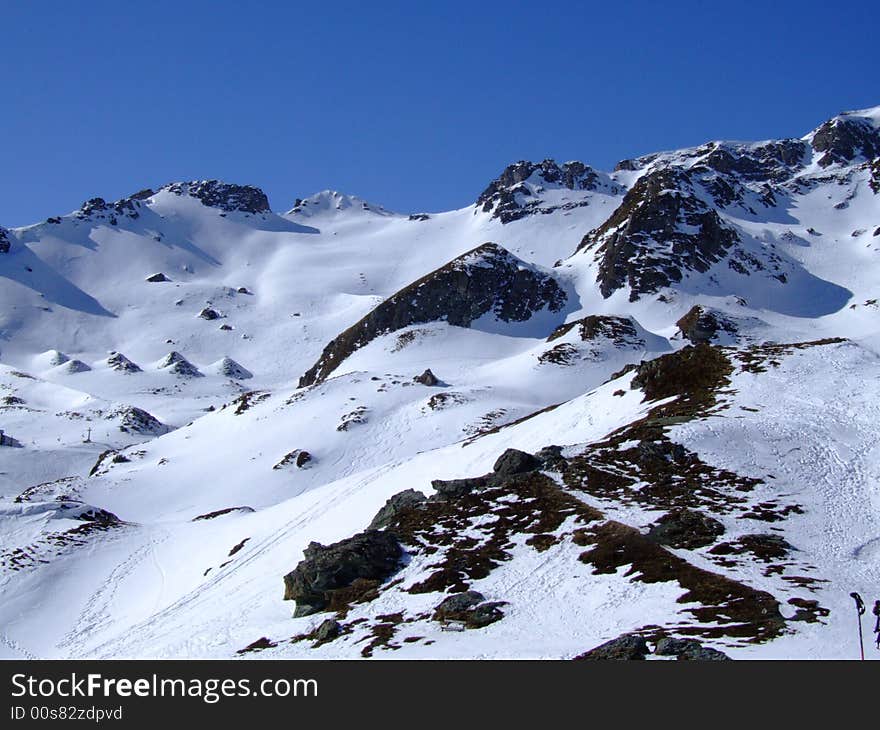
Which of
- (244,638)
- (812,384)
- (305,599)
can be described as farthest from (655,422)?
(244,638)

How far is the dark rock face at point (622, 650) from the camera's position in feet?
68.9

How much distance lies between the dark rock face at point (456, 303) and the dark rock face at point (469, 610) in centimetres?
10617

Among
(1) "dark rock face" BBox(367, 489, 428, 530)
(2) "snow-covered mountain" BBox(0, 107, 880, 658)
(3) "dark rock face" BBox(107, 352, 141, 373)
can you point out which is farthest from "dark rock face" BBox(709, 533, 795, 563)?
(3) "dark rock face" BBox(107, 352, 141, 373)

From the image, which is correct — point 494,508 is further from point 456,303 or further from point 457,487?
point 456,303

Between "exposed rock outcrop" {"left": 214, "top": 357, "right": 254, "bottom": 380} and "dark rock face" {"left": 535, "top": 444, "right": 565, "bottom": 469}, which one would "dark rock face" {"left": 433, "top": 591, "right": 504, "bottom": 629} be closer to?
"dark rock face" {"left": 535, "top": 444, "right": 565, "bottom": 469}

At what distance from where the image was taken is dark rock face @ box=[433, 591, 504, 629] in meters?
26.5

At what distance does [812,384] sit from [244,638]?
3429 cm

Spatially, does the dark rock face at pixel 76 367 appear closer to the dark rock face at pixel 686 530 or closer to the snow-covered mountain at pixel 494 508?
the snow-covered mountain at pixel 494 508

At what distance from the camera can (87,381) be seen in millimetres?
169375

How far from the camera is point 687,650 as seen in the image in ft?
68.1

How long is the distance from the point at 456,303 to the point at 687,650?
119595 millimetres

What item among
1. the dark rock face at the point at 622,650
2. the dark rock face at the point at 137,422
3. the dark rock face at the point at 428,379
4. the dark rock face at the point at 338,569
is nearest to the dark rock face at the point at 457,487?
the dark rock face at the point at 338,569

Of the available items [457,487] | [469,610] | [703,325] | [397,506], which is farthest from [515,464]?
[703,325]

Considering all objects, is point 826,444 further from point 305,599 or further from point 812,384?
point 305,599
